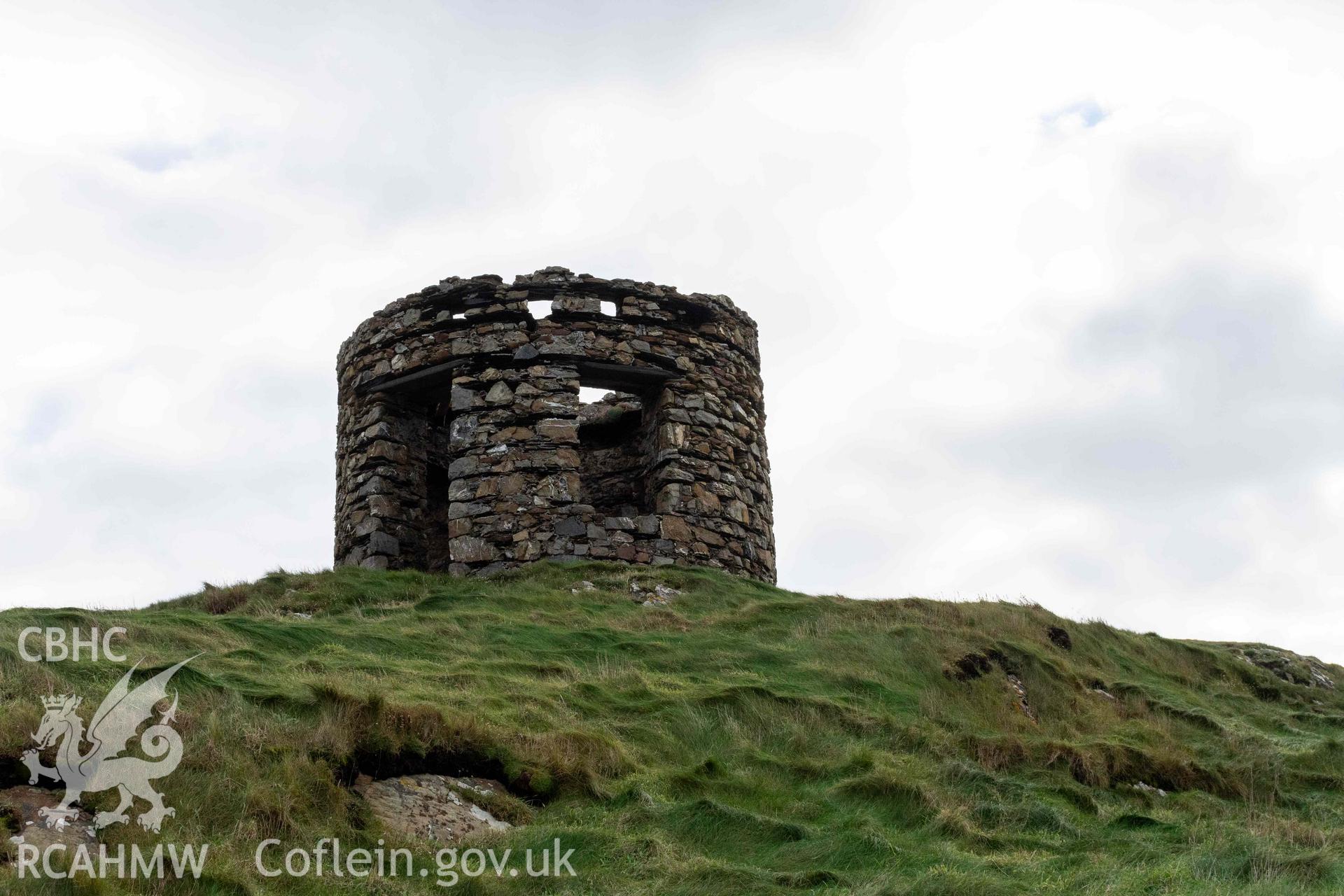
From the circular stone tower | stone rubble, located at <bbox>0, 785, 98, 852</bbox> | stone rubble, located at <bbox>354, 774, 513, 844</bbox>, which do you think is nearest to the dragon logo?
stone rubble, located at <bbox>0, 785, 98, 852</bbox>

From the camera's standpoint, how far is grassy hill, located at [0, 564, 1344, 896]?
6.20 meters

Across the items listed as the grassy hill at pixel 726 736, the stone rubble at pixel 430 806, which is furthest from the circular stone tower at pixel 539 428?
the stone rubble at pixel 430 806

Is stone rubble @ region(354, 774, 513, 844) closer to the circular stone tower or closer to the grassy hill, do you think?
the grassy hill

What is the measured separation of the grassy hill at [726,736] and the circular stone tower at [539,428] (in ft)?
2.68

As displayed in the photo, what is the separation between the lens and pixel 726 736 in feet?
28.2

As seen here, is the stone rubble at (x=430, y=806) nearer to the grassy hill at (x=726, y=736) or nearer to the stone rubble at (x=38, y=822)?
the grassy hill at (x=726, y=736)

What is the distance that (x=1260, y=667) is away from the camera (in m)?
14.6

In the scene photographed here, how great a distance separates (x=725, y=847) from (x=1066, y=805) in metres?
2.74

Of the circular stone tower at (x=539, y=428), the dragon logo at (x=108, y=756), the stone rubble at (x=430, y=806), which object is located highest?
the circular stone tower at (x=539, y=428)

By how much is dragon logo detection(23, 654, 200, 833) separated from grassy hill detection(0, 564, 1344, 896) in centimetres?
9

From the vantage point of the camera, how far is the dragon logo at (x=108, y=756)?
5.78 meters

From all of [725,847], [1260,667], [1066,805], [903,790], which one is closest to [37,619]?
[725,847]

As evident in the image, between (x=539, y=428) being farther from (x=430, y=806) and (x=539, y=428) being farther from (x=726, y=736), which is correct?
(x=430, y=806)

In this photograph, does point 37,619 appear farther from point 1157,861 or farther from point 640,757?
point 1157,861
